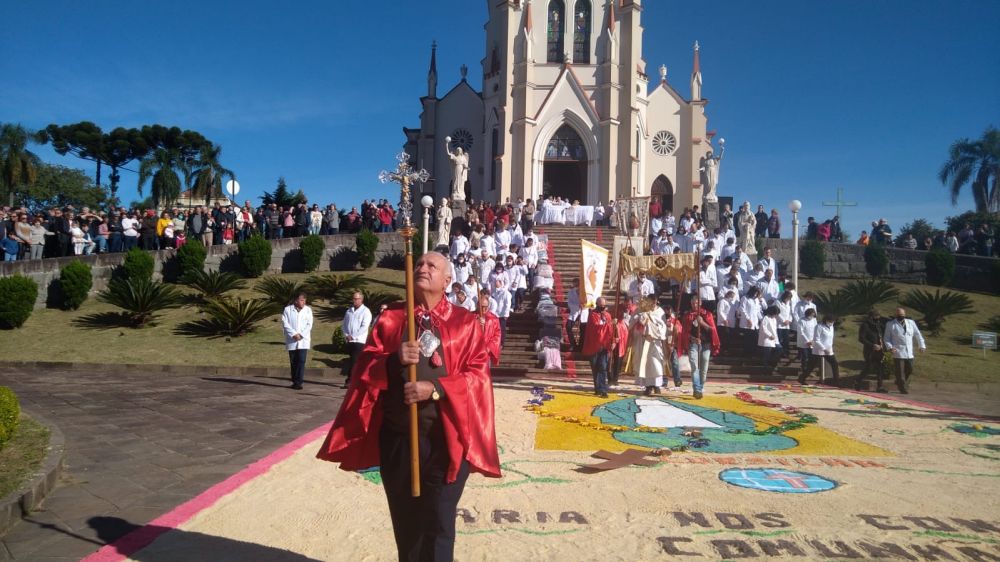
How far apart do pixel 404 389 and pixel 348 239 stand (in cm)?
2182

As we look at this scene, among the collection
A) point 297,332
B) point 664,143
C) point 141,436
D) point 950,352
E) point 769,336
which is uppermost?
point 664,143

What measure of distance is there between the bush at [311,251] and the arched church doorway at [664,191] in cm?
2032

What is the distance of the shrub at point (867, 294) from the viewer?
19125 millimetres

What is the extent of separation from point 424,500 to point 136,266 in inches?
703

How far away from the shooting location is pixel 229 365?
1360 cm

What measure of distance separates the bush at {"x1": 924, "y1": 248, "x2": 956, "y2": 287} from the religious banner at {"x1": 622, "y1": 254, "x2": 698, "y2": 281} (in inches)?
545

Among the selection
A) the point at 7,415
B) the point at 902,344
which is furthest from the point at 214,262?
the point at 902,344

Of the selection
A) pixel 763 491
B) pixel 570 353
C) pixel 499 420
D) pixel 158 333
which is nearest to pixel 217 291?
pixel 158 333

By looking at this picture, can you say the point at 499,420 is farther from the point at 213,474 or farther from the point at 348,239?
the point at 348,239

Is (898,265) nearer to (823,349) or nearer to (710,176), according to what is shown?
(710,176)

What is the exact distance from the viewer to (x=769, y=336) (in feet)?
46.8

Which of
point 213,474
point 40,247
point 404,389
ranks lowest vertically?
point 213,474

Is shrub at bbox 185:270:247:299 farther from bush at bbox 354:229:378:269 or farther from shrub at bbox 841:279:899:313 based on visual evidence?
shrub at bbox 841:279:899:313

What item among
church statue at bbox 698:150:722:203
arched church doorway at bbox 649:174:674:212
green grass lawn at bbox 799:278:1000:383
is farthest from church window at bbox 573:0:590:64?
green grass lawn at bbox 799:278:1000:383
